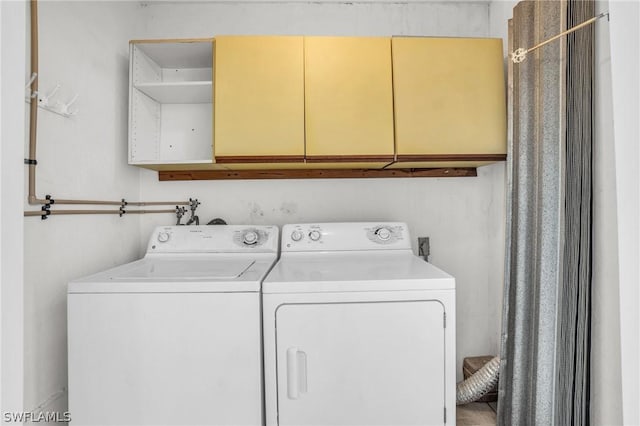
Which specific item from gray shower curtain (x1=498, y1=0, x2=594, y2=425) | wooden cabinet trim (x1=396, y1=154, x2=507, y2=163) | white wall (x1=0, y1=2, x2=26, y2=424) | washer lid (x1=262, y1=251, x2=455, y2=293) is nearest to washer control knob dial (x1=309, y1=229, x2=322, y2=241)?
washer lid (x1=262, y1=251, x2=455, y2=293)

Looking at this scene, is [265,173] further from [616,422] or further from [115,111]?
[616,422]

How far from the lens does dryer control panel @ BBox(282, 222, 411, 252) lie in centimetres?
195

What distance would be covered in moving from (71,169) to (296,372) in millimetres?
1337

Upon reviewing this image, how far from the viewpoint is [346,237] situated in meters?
1.97

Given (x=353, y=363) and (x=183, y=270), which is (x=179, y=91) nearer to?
(x=183, y=270)

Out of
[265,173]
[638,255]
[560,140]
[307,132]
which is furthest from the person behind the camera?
[265,173]

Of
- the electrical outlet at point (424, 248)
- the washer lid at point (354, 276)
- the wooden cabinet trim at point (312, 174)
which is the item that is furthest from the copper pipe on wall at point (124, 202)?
the electrical outlet at point (424, 248)

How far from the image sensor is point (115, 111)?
73.9 inches

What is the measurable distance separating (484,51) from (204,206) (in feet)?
6.09

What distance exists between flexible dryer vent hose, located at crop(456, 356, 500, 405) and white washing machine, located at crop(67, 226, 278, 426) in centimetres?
120

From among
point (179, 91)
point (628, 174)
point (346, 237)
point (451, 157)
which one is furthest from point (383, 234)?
point (628, 174)

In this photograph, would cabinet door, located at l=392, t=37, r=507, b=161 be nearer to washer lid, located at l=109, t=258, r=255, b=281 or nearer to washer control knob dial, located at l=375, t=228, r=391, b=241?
washer control knob dial, located at l=375, t=228, r=391, b=241

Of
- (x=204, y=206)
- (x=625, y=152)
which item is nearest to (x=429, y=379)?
(x=625, y=152)

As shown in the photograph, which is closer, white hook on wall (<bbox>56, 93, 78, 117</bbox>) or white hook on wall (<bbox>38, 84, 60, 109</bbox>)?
white hook on wall (<bbox>38, 84, 60, 109</bbox>)
